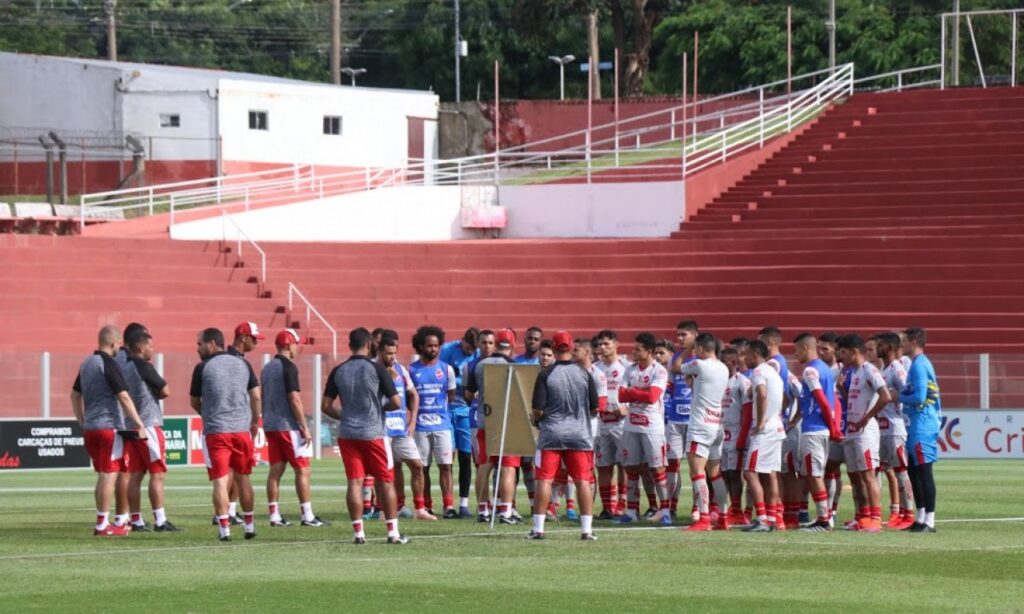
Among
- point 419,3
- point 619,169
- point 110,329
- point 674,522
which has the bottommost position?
point 674,522

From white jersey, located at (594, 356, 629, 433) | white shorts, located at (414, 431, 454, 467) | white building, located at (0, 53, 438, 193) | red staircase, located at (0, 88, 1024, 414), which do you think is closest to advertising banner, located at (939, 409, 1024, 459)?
red staircase, located at (0, 88, 1024, 414)

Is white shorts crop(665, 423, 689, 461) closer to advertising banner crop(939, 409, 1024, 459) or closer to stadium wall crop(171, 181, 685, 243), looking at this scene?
advertising banner crop(939, 409, 1024, 459)

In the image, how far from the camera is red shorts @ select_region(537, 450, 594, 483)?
685 inches

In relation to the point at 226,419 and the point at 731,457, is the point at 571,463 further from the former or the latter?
the point at 226,419

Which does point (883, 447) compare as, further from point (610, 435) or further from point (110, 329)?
point (110, 329)

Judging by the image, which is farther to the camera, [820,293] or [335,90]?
[335,90]

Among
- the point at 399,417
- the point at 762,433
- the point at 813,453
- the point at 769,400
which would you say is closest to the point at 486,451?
the point at 399,417

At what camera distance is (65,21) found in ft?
298

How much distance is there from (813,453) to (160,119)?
38997mm

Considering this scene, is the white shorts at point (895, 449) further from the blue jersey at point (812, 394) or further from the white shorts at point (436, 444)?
the white shorts at point (436, 444)

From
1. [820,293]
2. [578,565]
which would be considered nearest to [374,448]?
[578,565]

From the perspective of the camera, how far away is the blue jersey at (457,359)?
21.2m

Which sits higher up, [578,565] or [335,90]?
[335,90]

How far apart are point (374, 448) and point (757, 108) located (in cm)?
3767
